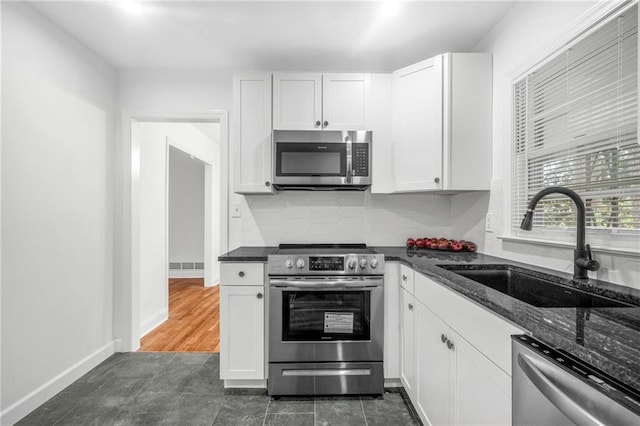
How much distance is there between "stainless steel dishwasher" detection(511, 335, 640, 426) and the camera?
0.56m

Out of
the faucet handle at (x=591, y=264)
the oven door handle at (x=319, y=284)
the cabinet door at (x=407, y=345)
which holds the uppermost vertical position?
the faucet handle at (x=591, y=264)

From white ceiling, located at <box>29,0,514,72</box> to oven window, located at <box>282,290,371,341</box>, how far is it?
1.83 m

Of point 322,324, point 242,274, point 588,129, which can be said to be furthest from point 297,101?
point 588,129

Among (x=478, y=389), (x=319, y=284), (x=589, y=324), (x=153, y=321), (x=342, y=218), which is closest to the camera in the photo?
(x=589, y=324)

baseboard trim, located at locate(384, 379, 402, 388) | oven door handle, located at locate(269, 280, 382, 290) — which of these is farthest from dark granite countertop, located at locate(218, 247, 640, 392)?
baseboard trim, located at locate(384, 379, 402, 388)

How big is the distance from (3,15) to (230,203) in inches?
69.5

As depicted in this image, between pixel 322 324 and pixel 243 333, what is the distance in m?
0.55

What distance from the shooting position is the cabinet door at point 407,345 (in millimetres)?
1822

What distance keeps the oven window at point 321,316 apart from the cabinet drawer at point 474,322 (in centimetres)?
60

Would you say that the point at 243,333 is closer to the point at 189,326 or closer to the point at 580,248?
the point at 189,326

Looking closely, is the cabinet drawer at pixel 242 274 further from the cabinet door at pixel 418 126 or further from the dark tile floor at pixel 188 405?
the cabinet door at pixel 418 126

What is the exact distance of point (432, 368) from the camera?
1528 millimetres

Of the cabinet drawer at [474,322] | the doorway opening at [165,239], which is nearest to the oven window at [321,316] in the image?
the cabinet drawer at [474,322]

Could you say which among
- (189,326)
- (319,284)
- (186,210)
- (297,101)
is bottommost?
(189,326)
